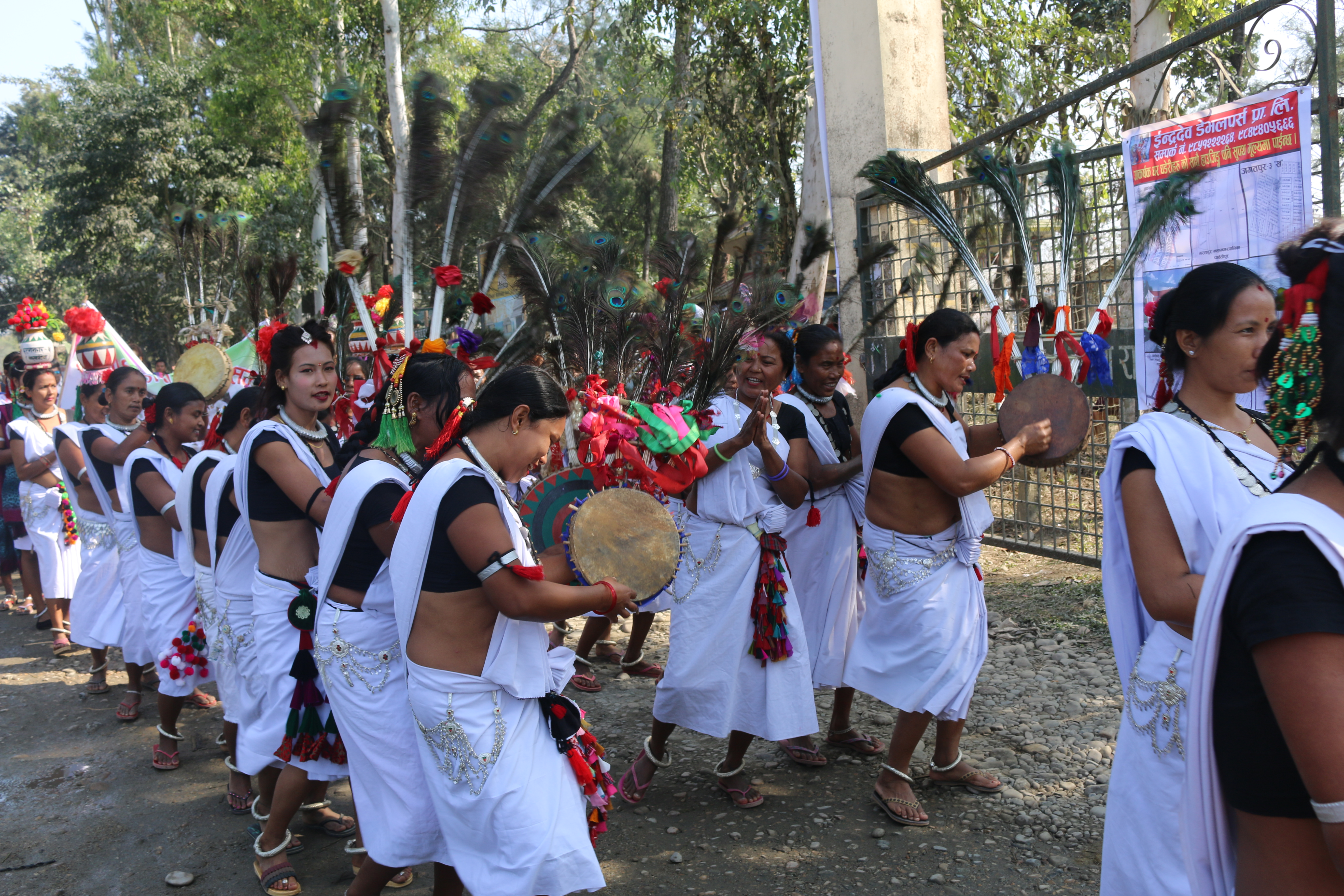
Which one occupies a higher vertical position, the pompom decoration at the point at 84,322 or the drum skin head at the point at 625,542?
the pompom decoration at the point at 84,322

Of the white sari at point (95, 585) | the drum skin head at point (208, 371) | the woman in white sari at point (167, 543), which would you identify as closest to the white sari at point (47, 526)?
the white sari at point (95, 585)

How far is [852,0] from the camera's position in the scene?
7328 millimetres

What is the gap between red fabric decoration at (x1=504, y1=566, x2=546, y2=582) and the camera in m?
2.34

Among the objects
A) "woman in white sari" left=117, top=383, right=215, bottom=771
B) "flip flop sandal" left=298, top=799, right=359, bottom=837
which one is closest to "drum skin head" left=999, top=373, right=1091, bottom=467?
"flip flop sandal" left=298, top=799, right=359, bottom=837

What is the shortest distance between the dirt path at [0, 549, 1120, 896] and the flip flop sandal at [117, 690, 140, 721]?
0.19ft

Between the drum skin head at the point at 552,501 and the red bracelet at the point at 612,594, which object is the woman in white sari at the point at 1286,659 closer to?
the red bracelet at the point at 612,594

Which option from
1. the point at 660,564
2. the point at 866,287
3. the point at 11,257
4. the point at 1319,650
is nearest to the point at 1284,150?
the point at 866,287

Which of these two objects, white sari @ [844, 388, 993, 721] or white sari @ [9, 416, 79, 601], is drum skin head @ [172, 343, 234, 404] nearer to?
white sari @ [9, 416, 79, 601]

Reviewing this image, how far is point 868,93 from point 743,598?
4.90 meters

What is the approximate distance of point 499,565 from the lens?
235 cm

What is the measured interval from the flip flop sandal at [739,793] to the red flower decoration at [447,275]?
2.22 m

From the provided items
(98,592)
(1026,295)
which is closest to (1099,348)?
(1026,295)

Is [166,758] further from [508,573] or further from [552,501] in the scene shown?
[508,573]

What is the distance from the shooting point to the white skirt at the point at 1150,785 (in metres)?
1.98
